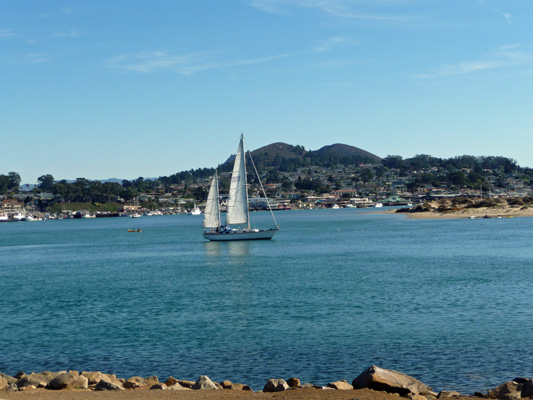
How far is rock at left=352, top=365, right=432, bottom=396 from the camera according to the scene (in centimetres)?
1584

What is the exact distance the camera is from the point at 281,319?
28766 mm

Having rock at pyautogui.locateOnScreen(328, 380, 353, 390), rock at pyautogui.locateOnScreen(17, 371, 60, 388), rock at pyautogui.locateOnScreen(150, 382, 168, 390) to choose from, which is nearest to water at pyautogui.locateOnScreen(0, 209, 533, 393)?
rock at pyautogui.locateOnScreen(328, 380, 353, 390)

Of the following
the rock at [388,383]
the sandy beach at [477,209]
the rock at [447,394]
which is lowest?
the rock at [447,394]

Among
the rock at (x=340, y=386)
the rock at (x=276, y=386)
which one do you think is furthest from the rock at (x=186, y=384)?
the rock at (x=340, y=386)

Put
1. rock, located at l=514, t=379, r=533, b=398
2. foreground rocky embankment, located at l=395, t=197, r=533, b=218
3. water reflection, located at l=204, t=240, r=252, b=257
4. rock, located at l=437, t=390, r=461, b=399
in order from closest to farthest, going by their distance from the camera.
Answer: rock, located at l=514, t=379, r=533, b=398 < rock, located at l=437, t=390, r=461, b=399 < water reflection, located at l=204, t=240, r=252, b=257 < foreground rocky embankment, located at l=395, t=197, r=533, b=218

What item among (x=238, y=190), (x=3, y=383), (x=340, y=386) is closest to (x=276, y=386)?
(x=340, y=386)

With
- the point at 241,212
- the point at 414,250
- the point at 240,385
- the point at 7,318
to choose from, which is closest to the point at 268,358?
the point at 240,385

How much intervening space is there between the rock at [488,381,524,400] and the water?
61.3 inches

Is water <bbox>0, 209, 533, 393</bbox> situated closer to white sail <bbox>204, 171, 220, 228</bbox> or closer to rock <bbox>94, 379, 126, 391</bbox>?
rock <bbox>94, 379, 126, 391</bbox>

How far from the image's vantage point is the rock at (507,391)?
625 inches

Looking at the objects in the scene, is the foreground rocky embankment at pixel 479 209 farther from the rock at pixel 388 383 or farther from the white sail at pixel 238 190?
the rock at pixel 388 383

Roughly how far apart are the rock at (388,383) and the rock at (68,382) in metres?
7.37

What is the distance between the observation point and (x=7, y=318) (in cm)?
3102

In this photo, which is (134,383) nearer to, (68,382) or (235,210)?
(68,382)
